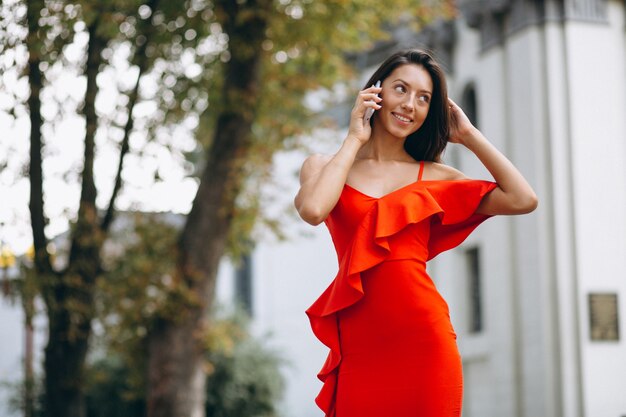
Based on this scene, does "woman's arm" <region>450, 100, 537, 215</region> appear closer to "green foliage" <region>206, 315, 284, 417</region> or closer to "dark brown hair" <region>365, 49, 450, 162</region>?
"dark brown hair" <region>365, 49, 450, 162</region>

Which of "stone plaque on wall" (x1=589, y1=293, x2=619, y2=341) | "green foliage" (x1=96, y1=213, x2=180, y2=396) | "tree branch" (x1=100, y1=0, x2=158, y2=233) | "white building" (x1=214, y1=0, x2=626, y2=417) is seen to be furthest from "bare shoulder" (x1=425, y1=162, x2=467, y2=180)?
"stone plaque on wall" (x1=589, y1=293, x2=619, y2=341)

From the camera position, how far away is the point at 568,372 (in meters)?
19.8

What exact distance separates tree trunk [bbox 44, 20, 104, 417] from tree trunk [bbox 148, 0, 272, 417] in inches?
38.8

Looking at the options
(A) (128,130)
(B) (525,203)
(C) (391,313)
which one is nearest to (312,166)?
(C) (391,313)

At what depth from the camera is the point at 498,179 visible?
4383 millimetres

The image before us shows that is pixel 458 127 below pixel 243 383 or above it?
above

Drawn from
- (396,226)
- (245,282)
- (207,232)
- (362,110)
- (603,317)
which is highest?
(245,282)

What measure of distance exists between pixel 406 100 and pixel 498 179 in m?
0.46

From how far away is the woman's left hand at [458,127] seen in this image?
4438 millimetres

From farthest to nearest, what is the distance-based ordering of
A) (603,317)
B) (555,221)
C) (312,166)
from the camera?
1. (555,221)
2. (603,317)
3. (312,166)

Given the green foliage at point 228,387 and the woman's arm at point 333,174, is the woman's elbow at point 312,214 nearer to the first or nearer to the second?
the woman's arm at point 333,174

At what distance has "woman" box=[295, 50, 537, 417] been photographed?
4148 mm

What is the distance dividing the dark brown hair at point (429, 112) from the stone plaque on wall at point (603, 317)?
1588cm

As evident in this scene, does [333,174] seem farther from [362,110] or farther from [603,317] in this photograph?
[603,317]
